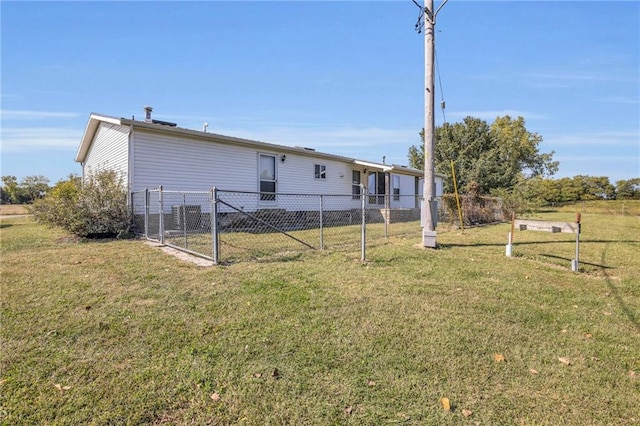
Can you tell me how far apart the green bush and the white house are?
670 millimetres

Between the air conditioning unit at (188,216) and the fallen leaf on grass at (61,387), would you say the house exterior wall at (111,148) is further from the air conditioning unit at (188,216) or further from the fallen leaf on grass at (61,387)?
the fallen leaf on grass at (61,387)

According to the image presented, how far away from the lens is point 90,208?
27.9 feet

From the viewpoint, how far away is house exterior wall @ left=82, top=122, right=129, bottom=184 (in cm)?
988

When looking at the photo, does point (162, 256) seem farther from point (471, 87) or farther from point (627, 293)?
point (471, 87)

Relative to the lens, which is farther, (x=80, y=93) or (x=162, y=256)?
(x=80, y=93)

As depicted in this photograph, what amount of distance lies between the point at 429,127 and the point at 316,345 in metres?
6.36

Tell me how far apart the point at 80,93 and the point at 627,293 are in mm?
16389

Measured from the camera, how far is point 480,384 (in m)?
2.27

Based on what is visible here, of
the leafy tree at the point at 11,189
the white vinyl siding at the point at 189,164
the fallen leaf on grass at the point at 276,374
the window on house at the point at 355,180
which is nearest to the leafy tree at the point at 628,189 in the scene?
the window on house at the point at 355,180

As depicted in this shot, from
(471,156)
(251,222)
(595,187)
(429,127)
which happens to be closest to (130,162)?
(251,222)

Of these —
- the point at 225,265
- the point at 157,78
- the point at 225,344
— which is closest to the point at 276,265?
the point at 225,265

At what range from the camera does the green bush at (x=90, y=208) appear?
840 centimetres

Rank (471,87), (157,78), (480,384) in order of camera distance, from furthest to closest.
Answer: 1. (471,87)
2. (157,78)
3. (480,384)

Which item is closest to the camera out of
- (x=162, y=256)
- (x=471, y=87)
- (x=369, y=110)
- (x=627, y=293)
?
(x=627, y=293)
